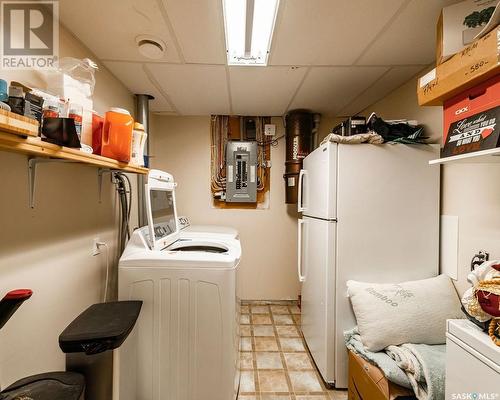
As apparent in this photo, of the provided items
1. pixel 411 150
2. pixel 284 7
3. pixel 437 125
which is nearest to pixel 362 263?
pixel 411 150

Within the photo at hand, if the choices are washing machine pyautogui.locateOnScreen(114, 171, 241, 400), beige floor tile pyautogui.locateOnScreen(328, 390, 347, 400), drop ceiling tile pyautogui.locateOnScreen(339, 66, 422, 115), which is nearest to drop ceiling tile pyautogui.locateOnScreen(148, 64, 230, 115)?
drop ceiling tile pyautogui.locateOnScreen(339, 66, 422, 115)

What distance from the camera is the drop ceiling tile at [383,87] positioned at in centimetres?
208

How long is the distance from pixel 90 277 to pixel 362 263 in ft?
6.24

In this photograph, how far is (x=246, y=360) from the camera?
2.29m

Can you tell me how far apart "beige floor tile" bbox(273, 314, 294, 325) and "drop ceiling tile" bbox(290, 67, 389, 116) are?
2424 mm

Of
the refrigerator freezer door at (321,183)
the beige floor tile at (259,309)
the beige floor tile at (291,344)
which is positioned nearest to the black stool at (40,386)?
the refrigerator freezer door at (321,183)

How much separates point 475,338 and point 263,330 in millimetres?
2113

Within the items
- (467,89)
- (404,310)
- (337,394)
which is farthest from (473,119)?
(337,394)

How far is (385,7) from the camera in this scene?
136 cm

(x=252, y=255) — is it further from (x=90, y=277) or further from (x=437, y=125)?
(x=437, y=125)

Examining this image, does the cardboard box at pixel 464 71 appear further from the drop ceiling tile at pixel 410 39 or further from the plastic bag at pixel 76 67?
the plastic bag at pixel 76 67

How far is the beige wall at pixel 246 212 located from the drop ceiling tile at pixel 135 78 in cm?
59

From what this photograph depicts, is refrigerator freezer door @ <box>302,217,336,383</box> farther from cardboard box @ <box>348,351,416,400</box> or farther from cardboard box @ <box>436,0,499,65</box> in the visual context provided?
cardboard box @ <box>436,0,499,65</box>

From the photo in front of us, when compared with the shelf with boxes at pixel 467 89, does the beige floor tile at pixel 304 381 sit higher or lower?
lower
